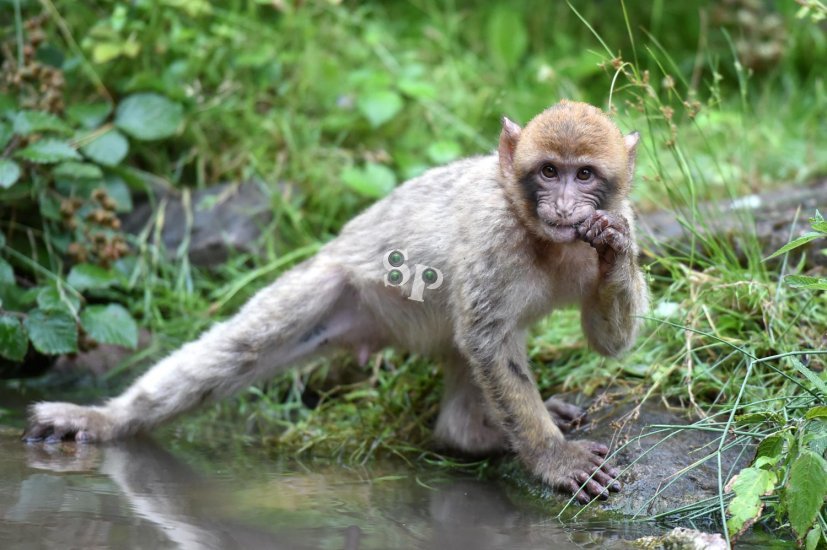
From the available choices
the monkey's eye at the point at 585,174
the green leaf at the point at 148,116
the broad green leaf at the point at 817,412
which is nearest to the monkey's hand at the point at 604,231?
the monkey's eye at the point at 585,174

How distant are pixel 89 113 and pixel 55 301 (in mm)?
1744

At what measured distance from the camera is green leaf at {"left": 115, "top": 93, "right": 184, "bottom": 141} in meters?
7.03

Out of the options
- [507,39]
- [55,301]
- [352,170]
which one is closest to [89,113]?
[55,301]

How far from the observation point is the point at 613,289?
464 centimetres

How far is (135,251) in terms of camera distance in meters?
7.19

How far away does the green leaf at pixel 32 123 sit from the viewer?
245 inches

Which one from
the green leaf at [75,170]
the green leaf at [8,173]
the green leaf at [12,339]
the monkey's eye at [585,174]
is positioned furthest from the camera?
the green leaf at [75,170]

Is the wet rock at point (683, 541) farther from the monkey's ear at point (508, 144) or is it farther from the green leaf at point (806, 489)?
the monkey's ear at point (508, 144)

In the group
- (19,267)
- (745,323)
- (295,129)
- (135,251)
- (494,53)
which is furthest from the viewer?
(494,53)

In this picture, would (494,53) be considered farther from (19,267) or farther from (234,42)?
(19,267)

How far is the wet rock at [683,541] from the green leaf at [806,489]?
283 mm

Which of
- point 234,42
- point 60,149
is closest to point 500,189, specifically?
point 60,149

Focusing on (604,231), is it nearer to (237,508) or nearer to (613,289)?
(613,289)

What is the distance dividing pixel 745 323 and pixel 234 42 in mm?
4713
